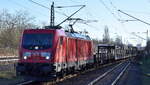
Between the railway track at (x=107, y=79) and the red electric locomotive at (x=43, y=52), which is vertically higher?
the red electric locomotive at (x=43, y=52)

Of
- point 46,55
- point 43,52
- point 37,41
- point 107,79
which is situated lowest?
point 107,79

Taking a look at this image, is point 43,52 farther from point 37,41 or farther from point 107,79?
point 107,79

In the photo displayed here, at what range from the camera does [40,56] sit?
22.1 m

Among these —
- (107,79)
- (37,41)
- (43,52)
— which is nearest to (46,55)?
(43,52)

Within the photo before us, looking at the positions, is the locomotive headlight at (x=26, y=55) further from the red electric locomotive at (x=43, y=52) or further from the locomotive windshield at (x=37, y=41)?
the locomotive windshield at (x=37, y=41)

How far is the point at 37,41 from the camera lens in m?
22.7

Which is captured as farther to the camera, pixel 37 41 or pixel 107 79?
pixel 107 79

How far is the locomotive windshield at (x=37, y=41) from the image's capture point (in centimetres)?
2247

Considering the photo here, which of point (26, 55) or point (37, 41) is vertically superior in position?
point (37, 41)

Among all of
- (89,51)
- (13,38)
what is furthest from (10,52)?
(89,51)

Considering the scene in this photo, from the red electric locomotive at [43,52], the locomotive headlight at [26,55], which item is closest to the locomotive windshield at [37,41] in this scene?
the red electric locomotive at [43,52]

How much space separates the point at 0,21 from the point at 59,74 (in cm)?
4873

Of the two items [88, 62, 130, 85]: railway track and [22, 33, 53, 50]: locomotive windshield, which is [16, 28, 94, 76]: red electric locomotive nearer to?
[22, 33, 53, 50]: locomotive windshield

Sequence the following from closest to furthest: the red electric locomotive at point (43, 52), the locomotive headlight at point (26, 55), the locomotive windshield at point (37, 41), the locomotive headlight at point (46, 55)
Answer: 1. the red electric locomotive at point (43, 52)
2. the locomotive headlight at point (46, 55)
3. the locomotive headlight at point (26, 55)
4. the locomotive windshield at point (37, 41)
